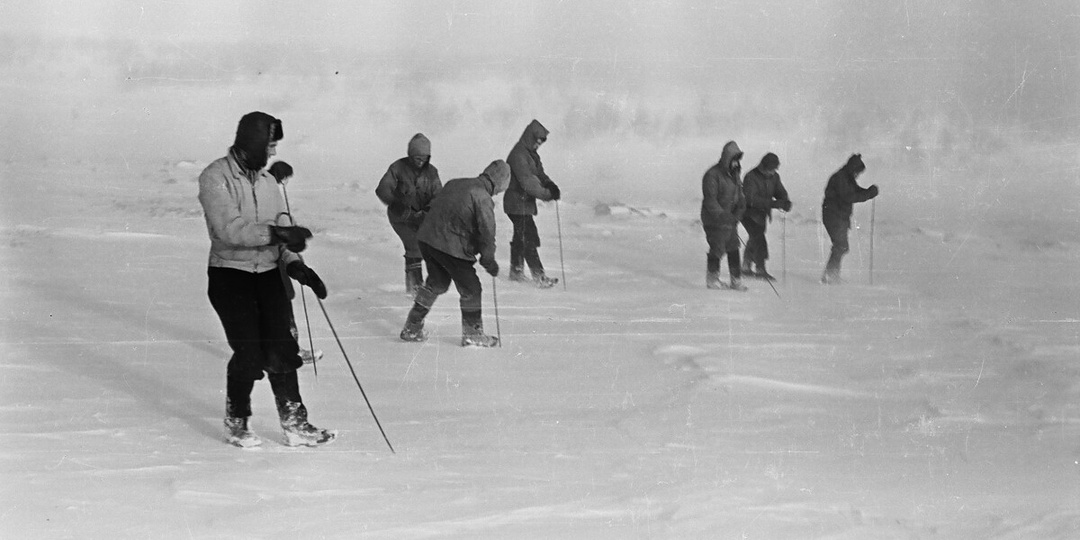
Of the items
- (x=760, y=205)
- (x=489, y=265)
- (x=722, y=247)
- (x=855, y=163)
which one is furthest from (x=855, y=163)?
(x=489, y=265)

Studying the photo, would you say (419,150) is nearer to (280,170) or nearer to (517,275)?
(280,170)

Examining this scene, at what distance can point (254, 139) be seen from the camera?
12.2 ft

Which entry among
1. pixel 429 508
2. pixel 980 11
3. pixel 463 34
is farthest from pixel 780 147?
pixel 429 508

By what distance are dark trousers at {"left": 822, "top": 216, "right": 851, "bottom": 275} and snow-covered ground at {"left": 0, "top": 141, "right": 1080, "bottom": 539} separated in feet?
0.26

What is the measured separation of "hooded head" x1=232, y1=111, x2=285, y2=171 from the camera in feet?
12.2

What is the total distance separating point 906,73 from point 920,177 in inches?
27.9

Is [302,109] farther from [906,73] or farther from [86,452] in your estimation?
[906,73]

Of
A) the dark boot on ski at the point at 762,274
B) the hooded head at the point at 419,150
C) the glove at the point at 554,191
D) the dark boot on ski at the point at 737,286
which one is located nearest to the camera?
the hooded head at the point at 419,150

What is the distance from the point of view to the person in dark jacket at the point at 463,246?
5227 millimetres

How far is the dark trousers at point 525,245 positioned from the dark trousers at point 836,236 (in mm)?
1962

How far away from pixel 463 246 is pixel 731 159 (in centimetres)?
228

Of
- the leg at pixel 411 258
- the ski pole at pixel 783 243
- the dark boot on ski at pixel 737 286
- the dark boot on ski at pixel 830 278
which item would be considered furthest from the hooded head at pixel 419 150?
the dark boot on ski at pixel 830 278

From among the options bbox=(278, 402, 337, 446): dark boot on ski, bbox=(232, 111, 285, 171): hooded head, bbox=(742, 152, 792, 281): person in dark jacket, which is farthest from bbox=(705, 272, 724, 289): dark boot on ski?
bbox=(232, 111, 285, 171): hooded head

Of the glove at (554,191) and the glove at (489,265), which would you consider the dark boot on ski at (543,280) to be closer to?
the glove at (554,191)
